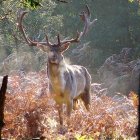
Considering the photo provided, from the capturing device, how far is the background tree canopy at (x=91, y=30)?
28.8 m

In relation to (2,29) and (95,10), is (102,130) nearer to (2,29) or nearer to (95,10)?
(2,29)

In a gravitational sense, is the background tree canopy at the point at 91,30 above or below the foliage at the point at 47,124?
above

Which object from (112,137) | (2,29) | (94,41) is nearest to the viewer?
(112,137)

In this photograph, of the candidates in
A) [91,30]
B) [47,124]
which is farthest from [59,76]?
[91,30]

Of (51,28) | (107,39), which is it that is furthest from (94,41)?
(51,28)

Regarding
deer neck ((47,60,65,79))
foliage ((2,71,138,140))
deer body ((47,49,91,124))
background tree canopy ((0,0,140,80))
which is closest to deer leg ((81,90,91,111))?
deer body ((47,49,91,124))

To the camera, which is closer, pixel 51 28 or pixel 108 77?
pixel 108 77

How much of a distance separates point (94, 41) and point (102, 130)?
70.1ft

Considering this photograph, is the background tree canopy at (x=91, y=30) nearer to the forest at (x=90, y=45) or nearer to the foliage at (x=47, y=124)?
the forest at (x=90, y=45)

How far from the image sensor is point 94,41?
30.1 meters

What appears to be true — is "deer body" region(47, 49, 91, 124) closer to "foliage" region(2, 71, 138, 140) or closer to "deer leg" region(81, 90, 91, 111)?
"deer leg" region(81, 90, 91, 111)

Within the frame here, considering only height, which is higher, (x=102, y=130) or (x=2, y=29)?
(x=2, y=29)

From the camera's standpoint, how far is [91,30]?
1211 inches

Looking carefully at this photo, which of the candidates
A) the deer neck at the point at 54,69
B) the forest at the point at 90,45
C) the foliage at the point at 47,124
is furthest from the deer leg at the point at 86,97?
the foliage at the point at 47,124
